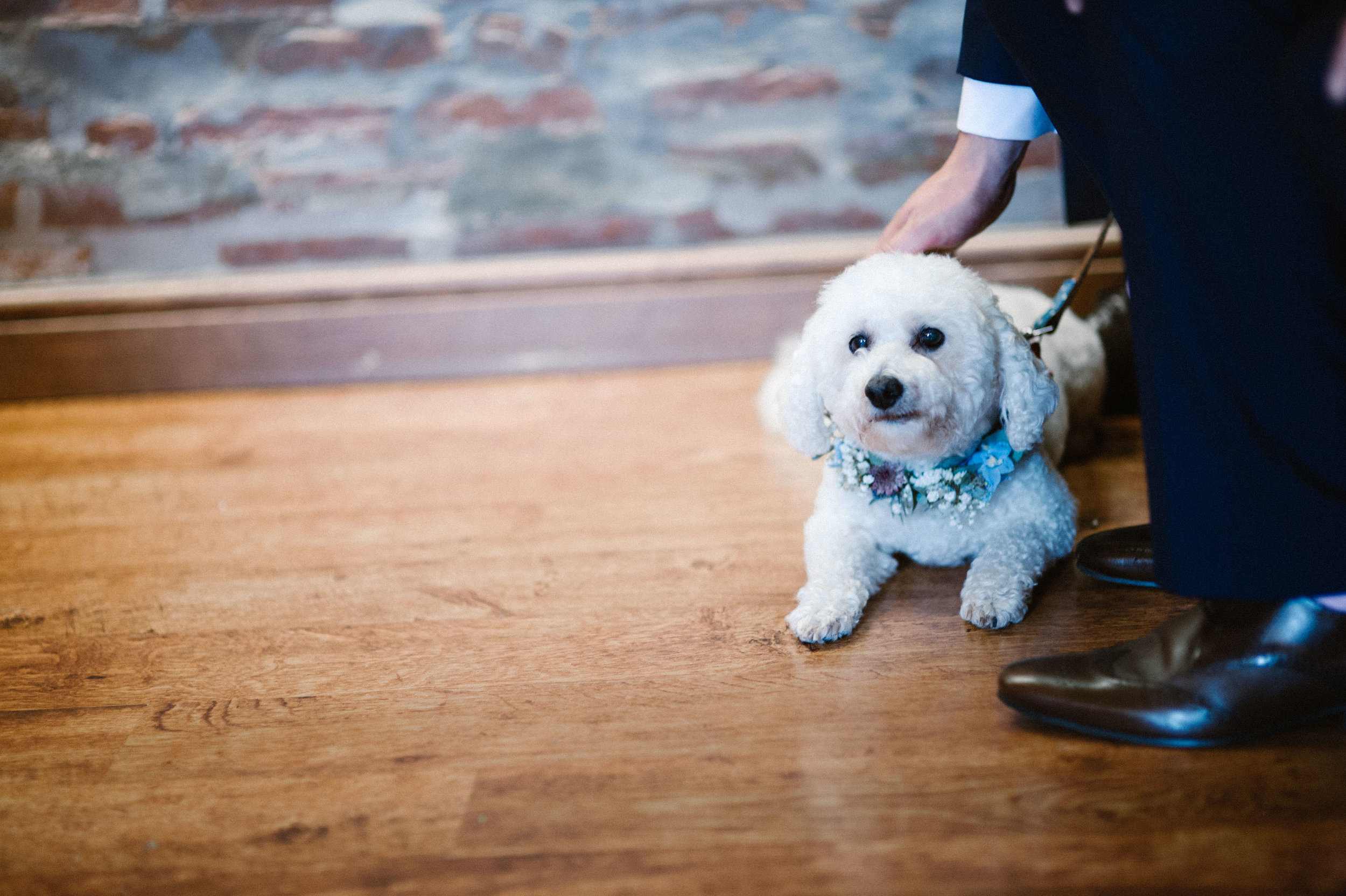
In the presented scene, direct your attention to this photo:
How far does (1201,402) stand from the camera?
722 millimetres

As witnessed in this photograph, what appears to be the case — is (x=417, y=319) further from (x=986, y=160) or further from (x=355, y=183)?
A: (x=986, y=160)

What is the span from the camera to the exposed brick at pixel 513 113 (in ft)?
6.53

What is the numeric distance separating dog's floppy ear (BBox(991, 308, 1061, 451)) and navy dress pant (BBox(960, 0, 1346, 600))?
0.19 metres

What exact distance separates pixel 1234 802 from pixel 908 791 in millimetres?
244

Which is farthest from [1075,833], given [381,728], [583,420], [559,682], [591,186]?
[591,186]

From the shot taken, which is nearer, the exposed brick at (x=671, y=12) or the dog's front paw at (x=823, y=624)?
the dog's front paw at (x=823, y=624)

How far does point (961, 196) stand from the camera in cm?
110

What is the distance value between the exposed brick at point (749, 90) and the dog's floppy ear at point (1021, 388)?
3.83 feet

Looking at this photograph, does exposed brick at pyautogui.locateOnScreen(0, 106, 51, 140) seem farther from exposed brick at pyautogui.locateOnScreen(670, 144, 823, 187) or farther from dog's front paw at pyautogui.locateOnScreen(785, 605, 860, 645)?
dog's front paw at pyautogui.locateOnScreen(785, 605, 860, 645)

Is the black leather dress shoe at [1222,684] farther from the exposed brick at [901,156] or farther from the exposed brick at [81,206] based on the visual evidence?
the exposed brick at [81,206]

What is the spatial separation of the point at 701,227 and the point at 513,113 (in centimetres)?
48

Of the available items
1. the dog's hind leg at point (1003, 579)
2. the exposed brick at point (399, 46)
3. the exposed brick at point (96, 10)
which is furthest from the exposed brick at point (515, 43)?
the dog's hind leg at point (1003, 579)

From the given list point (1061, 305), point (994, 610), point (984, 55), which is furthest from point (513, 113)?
point (994, 610)

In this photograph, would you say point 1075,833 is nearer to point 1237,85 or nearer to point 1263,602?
point 1263,602
